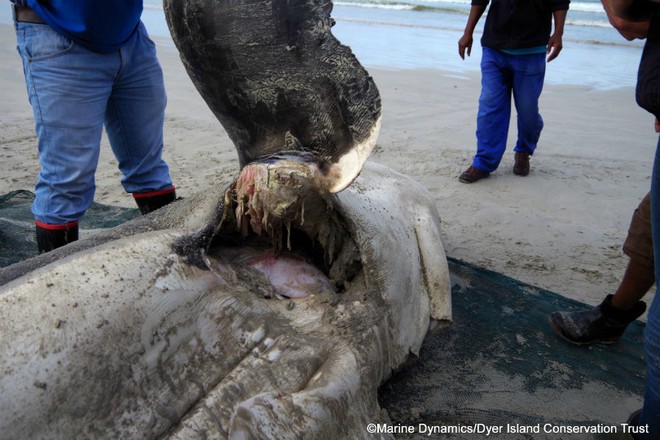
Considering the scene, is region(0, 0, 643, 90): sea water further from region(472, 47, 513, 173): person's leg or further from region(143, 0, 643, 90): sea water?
region(472, 47, 513, 173): person's leg

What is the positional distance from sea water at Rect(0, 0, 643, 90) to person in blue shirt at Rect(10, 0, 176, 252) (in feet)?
24.7

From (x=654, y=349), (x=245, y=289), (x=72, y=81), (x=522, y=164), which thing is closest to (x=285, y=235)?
(x=245, y=289)

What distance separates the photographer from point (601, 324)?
8.84 ft

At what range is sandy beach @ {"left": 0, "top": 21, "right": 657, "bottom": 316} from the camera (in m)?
3.71

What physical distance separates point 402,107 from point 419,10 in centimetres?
1697

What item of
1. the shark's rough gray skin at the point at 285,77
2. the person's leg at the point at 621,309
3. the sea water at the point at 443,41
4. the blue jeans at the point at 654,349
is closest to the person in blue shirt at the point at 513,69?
the person's leg at the point at 621,309

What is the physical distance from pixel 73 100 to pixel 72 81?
0.27 feet

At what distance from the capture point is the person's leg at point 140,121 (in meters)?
3.03

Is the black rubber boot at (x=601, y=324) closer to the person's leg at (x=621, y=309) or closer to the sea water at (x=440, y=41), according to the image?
the person's leg at (x=621, y=309)

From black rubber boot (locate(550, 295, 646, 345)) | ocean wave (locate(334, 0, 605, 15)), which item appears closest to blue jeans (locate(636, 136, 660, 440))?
black rubber boot (locate(550, 295, 646, 345))

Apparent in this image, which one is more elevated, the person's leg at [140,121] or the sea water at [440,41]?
the person's leg at [140,121]

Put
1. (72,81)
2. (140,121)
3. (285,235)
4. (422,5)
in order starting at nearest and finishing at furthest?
(285,235) < (72,81) < (140,121) < (422,5)

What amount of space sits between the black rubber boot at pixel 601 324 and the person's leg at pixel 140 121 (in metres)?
2.23

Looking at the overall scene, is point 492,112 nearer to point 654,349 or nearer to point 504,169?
point 504,169
